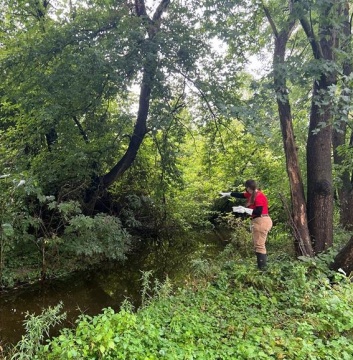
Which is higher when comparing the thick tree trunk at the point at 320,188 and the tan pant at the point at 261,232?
the thick tree trunk at the point at 320,188

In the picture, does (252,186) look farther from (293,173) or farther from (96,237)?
(96,237)

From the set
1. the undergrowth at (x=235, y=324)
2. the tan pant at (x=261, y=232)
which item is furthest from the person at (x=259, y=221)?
the undergrowth at (x=235, y=324)

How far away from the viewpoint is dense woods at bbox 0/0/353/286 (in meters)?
5.65

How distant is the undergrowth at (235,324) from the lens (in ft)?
8.94

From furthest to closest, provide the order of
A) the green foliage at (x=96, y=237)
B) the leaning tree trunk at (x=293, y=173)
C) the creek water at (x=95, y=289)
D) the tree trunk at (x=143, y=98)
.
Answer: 1. the green foliage at (x=96, y=237)
2. the tree trunk at (x=143, y=98)
3. the leaning tree trunk at (x=293, y=173)
4. the creek water at (x=95, y=289)

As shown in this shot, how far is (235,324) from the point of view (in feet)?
12.1

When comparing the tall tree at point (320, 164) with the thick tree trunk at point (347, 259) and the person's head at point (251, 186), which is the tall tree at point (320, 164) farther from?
the person's head at point (251, 186)

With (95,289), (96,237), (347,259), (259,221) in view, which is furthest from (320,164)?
(96,237)

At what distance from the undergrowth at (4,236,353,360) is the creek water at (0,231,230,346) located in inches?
64.9

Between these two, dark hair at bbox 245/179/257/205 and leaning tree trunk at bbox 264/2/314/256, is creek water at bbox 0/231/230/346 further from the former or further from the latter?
leaning tree trunk at bbox 264/2/314/256

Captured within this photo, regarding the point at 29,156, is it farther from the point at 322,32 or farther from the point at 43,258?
the point at 322,32

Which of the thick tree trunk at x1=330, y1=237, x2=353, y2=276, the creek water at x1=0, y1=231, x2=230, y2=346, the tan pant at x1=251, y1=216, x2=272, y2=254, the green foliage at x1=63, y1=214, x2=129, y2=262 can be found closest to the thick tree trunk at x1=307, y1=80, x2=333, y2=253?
the thick tree trunk at x1=330, y1=237, x2=353, y2=276

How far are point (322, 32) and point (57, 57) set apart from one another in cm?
554

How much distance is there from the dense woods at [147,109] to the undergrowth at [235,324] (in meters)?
1.09
